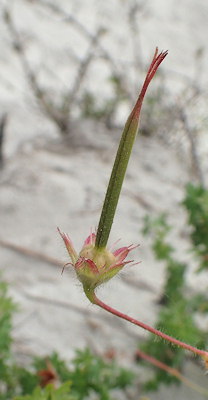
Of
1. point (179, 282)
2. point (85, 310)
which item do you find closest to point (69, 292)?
point (85, 310)

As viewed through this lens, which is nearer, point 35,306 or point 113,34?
point 35,306

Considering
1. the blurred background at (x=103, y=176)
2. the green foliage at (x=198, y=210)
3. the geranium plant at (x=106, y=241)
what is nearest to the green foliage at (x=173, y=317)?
the blurred background at (x=103, y=176)

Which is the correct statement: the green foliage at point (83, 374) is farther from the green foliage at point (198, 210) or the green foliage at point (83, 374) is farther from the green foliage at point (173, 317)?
the green foliage at point (198, 210)

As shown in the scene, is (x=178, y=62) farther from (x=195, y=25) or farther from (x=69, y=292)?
(x=69, y=292)

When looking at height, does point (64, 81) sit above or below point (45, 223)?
above

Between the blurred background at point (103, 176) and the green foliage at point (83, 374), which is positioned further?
the blurred background at point (103, 176)

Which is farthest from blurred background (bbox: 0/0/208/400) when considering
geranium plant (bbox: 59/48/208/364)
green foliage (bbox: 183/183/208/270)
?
geranium plant (bbox: 59/48/208/364)

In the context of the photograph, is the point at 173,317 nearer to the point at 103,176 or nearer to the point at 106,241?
the point at 106,241

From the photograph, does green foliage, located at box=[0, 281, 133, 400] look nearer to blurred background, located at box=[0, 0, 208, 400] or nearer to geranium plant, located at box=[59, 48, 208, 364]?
blurred background, located at box=[0, 0, 208, 400]
